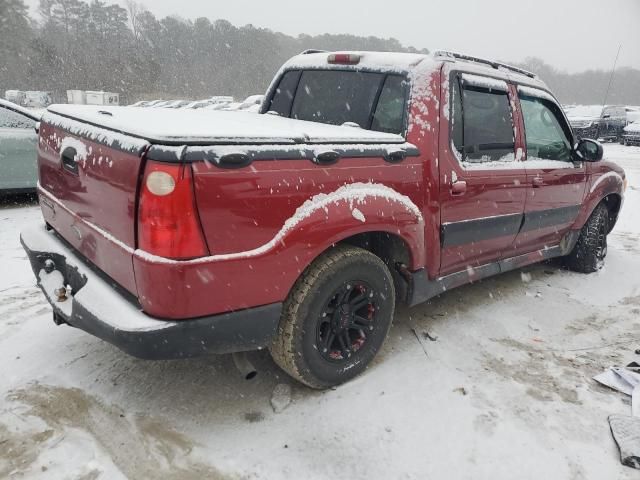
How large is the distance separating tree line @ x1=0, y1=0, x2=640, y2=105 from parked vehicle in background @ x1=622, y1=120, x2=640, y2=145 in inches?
1909

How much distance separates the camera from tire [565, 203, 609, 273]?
477 cm

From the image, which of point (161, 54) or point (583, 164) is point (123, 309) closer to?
point (583, 164)

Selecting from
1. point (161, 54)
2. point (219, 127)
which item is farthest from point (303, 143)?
point (161, 54)

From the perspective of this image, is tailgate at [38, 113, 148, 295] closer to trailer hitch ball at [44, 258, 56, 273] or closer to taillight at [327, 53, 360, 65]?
trailer hitch ball at [44, 258, 56, 273]

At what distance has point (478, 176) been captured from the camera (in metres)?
3.13

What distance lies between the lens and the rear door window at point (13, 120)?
20.9ft

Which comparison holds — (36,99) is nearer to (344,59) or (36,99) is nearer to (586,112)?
(586,112)

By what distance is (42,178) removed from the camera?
2969mm

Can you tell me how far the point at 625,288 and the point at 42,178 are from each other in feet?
16.1

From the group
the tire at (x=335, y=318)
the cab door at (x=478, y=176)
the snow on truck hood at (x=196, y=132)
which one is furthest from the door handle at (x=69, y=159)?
the cab door at (x=478, y=176)

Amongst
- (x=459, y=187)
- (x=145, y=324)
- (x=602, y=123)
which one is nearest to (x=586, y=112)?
(x=602, y=123)

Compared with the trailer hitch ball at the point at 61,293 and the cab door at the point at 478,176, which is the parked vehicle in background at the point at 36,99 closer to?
the trailer hitch ball at the point at 61,293

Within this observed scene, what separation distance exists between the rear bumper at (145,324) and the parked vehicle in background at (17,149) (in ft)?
15.5

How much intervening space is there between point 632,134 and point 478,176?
21054 mm
